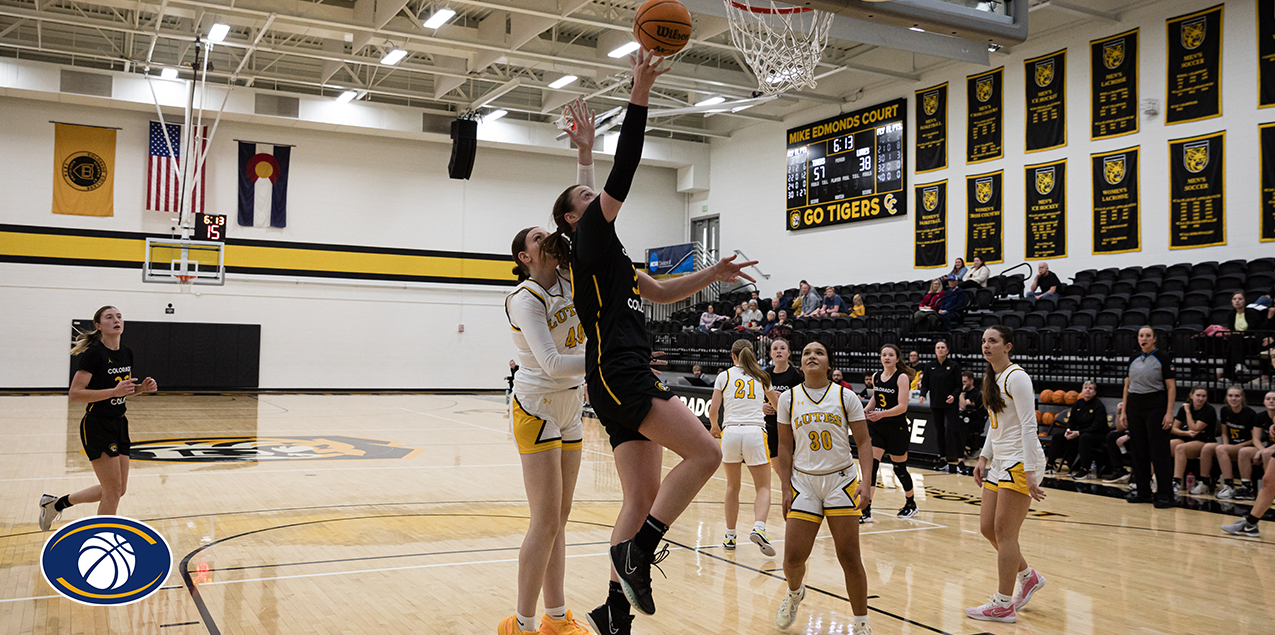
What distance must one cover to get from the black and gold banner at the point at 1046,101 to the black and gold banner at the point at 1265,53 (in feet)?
11.0

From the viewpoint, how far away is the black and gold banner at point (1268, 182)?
13.9 m

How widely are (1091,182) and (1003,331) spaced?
43.5 feet

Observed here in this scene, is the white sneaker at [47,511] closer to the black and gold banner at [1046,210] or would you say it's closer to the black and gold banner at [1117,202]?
the black and gold banner at [1117,202]

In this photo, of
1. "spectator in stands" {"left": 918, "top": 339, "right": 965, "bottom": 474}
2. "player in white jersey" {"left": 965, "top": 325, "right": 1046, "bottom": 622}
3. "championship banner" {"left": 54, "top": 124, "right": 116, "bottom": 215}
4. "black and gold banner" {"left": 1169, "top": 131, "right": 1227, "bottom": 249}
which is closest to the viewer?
"player in white jersey" {"left": 965, "top": 325, "right": 1046, "bottom": 622}

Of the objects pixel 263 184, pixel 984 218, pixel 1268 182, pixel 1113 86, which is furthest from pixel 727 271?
pixel 263 184

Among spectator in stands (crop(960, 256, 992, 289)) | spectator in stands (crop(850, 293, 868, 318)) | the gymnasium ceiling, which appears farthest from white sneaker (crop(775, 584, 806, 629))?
spectator in stands (crop(850, 293, 868, 318))

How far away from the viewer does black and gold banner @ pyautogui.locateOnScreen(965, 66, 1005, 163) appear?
18.4 meters

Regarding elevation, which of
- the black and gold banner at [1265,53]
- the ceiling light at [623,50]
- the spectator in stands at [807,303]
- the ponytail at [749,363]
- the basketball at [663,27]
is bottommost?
the ponytail at [749,363]

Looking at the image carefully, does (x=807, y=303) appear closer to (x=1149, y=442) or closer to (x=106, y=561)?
(x=1149, y=442)

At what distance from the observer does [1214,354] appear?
36.6 feet

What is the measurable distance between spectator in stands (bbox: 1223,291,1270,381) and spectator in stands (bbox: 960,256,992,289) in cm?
500

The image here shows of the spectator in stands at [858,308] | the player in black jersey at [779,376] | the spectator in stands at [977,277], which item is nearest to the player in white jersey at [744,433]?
the player in black jersey at [779,376]

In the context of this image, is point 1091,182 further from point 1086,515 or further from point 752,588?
point 752,588

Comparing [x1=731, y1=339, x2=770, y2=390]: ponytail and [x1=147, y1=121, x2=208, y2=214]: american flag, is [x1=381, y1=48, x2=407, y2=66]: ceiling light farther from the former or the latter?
[x1=731, y1=339, x2=770, y2=390]: ponytail
